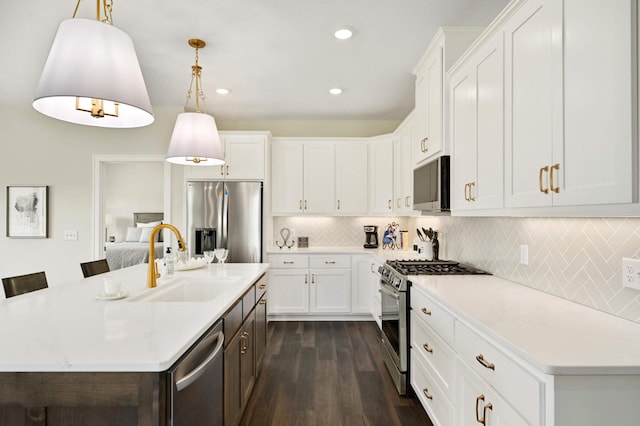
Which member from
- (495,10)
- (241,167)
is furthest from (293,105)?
(495,10)

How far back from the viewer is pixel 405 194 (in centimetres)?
386

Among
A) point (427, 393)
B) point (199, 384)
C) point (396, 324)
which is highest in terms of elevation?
point (199, 384)

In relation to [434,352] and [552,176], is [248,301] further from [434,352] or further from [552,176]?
[552,176]

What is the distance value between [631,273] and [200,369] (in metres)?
1.72

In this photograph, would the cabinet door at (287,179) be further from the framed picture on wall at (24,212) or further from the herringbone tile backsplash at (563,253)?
the framed picture on wall at (24,212)

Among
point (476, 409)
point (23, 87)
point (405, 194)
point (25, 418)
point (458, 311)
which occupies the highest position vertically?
point (23, 87)

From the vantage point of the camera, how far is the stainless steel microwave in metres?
2.44

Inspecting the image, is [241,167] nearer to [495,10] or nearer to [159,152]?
[159,152]

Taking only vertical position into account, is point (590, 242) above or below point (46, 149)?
below

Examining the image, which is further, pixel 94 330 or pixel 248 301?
pixel 248 301

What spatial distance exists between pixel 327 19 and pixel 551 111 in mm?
1667

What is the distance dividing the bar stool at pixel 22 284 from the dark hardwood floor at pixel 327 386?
60.6 inches

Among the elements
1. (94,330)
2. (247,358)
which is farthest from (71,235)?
(94,330)

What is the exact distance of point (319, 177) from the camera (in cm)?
455
